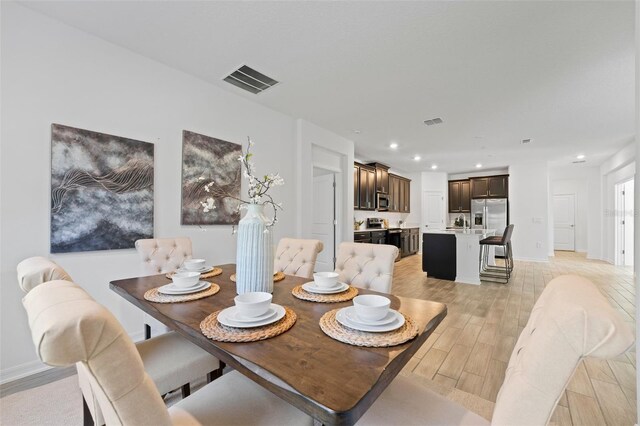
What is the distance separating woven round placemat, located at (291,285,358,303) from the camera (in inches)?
53.3

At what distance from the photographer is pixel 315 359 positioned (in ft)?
2.71

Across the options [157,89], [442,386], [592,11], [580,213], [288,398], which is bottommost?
[442,386]

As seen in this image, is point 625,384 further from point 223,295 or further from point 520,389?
point 223,295

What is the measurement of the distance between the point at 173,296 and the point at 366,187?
5.43m

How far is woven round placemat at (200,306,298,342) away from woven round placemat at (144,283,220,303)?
0.33m

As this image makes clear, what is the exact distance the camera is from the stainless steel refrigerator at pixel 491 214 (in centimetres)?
763

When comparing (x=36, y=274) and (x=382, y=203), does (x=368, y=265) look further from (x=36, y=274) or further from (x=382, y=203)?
(x=382, y=203)

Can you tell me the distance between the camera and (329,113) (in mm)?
3992

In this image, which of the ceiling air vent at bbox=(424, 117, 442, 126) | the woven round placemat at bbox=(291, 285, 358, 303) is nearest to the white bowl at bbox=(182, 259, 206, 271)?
the woven round placemat at bbox=(291, 285, 358, 303)

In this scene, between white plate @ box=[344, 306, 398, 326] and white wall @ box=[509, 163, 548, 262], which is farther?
white wall @ box=[509, 163, 548, 262]

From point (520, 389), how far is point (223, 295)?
1.28 m

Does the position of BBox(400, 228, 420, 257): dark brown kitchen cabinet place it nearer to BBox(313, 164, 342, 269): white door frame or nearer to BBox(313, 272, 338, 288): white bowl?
BBox(313, 164, 342, 269): white door frame

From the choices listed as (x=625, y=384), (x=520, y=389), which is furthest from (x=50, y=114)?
(x=625, y=384)

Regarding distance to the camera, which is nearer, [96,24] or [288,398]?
[288,398]
